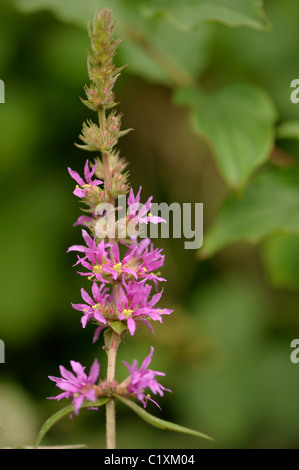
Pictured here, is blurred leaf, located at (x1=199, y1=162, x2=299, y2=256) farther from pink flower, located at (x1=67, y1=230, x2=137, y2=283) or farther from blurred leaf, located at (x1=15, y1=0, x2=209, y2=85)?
pink flower, located at (x1=67, y1=230, x2=137, y2=283)

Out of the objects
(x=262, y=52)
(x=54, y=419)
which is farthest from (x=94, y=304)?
(x=262, y=52)

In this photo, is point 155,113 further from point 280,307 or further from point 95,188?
point 95,188

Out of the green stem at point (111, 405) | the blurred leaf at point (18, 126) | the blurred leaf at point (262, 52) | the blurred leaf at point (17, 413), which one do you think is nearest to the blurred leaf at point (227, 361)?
the blurred leaf at point (17, 413)

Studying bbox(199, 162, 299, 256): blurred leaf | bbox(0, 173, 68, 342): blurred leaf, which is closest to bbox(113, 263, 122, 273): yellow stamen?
bbox(199, 162, 299, 256): blurred leaf

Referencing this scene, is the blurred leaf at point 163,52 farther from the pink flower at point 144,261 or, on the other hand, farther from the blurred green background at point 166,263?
the pink flower at point 144,261

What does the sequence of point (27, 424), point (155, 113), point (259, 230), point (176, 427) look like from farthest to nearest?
point (155, 113) → point (27, 424) → point (259, 230) → point (176, 427)

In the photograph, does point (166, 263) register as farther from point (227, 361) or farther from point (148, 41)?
point (148, 41)

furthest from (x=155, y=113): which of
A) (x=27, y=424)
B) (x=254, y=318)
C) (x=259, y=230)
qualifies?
(x=27, y=424)

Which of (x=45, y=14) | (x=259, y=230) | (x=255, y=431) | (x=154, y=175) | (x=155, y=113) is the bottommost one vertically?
(x=255, y=431)
